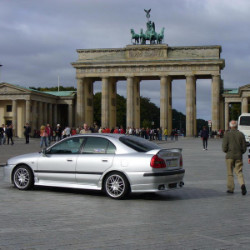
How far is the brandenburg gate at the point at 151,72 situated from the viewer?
3307 inches

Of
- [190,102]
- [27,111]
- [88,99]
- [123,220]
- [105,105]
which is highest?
[88,99]

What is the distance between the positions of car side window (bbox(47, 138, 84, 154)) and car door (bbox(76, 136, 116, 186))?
9.0 inches

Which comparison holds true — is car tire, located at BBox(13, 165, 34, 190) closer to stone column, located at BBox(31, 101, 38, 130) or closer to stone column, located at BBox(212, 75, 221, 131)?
stone column, located at BBox(212, 75, 221, 131)

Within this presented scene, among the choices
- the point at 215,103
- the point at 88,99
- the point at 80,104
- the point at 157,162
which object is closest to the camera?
the point at 157,162

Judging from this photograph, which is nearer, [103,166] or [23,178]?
[103,166]

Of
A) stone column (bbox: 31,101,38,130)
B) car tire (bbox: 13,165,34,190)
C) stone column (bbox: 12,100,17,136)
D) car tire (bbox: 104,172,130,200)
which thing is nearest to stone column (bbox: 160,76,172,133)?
stone column (bbox: 31,101,38,130)

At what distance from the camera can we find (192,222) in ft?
31.8

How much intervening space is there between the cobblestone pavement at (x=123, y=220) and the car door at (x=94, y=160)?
1.61 feet

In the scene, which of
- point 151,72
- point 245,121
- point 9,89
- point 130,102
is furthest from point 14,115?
point 245,121

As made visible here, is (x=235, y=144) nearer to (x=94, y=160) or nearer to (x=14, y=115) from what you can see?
(x=94, y=160)

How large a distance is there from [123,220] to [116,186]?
2.93 m

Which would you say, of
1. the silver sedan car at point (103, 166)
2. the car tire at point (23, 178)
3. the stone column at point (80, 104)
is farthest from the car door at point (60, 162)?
the stone column at point (80, 104)

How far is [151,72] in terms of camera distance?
8588 cm

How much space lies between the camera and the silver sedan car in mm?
12578
